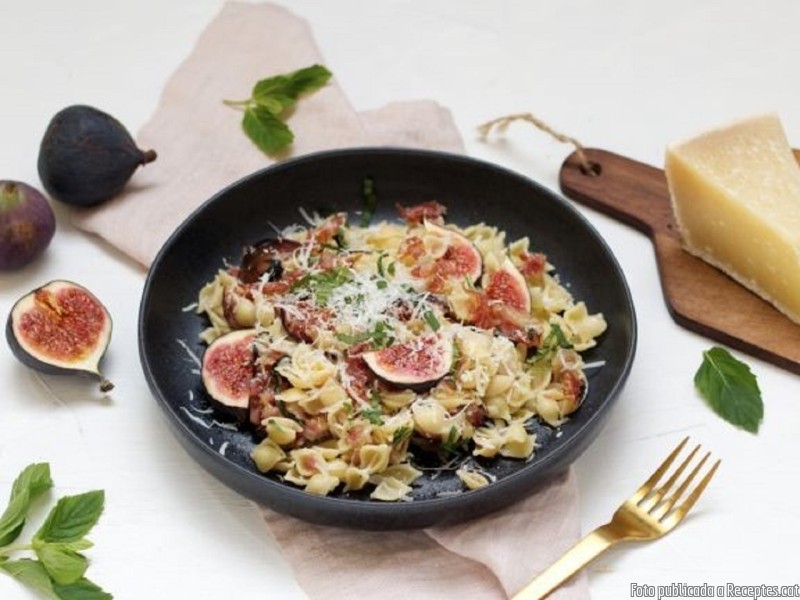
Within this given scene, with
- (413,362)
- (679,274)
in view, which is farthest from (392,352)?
(679,274)

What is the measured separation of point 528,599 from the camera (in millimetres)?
4004

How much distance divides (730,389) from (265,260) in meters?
1.72

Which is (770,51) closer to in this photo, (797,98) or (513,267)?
(797,98)

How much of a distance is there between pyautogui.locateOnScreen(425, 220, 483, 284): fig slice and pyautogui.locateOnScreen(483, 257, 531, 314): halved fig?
6 centimetres

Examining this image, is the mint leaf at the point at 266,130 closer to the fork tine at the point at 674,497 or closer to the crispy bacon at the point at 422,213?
the crispy bacon at the point at 422,213

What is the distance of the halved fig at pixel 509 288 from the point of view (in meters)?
4.75

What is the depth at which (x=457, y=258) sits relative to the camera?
16.0ft

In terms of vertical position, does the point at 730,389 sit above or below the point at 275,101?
below

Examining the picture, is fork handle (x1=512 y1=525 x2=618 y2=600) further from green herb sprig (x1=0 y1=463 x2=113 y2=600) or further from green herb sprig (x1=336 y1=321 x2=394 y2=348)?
green herb sprig (x1=0 y1=463 x2=113 y2=600)

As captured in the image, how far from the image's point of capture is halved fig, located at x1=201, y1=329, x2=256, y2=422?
14.6ft

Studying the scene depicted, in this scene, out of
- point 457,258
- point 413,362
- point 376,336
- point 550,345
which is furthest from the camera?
point 457,258

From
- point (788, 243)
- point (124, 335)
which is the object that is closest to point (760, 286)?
point (788, 243)

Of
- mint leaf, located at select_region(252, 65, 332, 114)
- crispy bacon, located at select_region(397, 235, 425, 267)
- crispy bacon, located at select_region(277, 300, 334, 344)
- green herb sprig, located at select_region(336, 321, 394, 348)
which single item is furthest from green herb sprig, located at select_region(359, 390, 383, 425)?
mint leaf, located at select_region(252, 65, 332, 114)

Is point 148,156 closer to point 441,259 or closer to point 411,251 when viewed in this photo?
point 411,251
